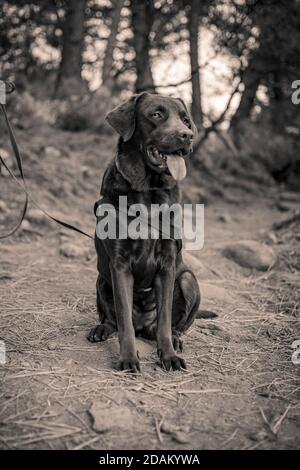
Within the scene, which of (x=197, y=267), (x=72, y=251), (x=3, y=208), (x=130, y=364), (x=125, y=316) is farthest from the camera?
(x=3, y=208)

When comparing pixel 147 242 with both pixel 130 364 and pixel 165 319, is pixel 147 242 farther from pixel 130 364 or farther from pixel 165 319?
pixel 130 364

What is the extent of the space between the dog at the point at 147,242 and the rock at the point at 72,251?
2058mm

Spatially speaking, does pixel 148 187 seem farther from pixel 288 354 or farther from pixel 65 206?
pixel 65 206

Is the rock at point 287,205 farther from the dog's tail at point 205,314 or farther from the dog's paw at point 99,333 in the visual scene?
the dog's paw at point 99,333

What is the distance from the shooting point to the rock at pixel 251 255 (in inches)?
210

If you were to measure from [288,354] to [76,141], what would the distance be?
20.0ft

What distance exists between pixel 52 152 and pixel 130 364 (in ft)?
17.8

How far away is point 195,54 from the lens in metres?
8.92

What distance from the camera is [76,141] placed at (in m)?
8.30

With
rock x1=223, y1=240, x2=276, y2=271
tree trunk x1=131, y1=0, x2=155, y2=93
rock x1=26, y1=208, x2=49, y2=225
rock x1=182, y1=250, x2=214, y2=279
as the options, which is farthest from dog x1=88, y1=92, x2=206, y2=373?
tree trunk x1=131, y1=0, x2=155, y2=93

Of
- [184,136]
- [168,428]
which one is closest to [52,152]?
[184,136]

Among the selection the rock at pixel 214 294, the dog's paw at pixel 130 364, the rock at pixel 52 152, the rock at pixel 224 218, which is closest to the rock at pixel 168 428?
the dog's paw at pixel 130 364

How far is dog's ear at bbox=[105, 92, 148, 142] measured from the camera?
3.06m
